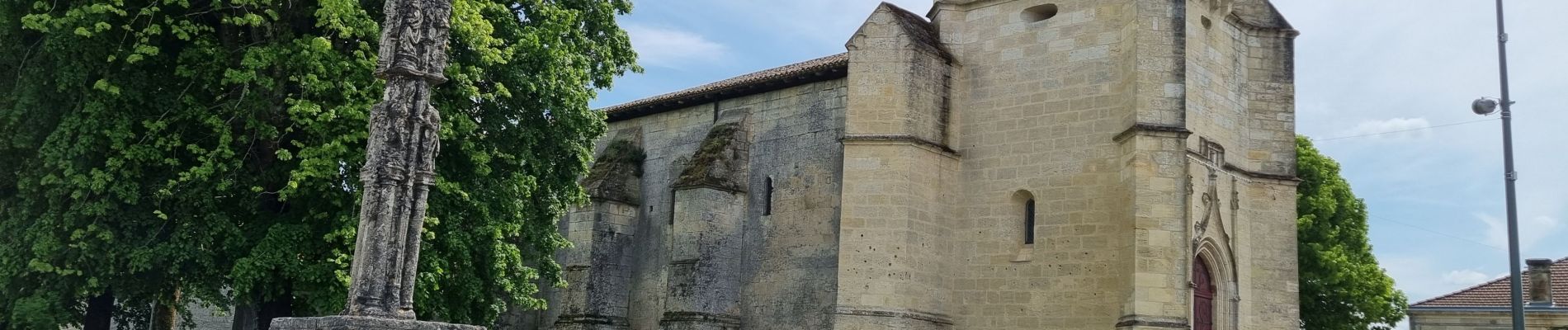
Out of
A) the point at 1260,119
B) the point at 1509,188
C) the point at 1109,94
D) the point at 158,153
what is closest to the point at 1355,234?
the point at 1260,119

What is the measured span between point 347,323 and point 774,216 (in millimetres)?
14211

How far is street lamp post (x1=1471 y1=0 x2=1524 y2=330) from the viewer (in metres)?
15.4

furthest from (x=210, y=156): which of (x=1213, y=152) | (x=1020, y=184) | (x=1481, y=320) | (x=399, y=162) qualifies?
(x=1481, y=320)

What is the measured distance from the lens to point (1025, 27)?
21.3 meters

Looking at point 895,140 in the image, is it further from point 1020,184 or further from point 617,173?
point 617,173

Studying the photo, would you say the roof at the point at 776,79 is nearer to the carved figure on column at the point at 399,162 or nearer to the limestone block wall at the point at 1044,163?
the limestone block wall at the point at 1044,163

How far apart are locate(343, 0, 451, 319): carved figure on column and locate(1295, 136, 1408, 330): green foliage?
21028 mm

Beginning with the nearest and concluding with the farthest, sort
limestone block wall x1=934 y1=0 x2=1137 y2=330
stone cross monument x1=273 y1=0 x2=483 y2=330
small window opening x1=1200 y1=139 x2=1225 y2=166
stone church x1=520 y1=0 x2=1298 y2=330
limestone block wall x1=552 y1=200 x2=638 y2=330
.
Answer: stone cross monument x1=273 y1=0 x2=483 y2=330 → stone church x1=520 y1=0 x2=1298 y2=330 → limestone block wall x1=934 y1=0 x2=1137 y2=330 → small window opening x1=1200 y1=139 x2=1225 y2=166 → limestone block wall x1=552 y1=200 x2=638 y2=330

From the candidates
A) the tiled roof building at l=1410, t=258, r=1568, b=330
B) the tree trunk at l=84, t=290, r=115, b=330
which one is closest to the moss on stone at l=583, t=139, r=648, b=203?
the tree trunk at l=84, t=290, r=115, b=330

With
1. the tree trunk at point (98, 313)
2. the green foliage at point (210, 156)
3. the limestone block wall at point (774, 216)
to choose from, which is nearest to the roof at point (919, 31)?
the limestone block wall at point (774, 216)

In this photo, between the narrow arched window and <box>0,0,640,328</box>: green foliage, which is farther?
the narrow arched window

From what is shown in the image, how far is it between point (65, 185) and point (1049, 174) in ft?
42.7

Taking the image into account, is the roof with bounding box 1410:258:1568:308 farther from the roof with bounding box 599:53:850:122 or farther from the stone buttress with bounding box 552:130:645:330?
the stone buttress with bounding box 552:130:645:330

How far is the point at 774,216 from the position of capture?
2381 centimetres
